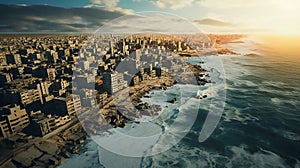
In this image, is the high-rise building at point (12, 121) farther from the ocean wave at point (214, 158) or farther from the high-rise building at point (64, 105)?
the ocean wave at point (214, 158)

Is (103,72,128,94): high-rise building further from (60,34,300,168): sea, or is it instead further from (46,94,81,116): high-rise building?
(46,94,81,116): high-rise building

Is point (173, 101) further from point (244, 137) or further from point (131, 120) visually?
point (244, 137)

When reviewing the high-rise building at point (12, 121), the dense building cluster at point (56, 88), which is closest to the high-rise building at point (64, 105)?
the dense building cluster at point (56, 88)

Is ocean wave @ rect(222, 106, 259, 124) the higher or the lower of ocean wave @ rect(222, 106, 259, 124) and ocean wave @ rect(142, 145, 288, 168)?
the higher

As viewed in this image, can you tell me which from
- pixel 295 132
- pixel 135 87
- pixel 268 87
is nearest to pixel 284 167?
pixel 295 132

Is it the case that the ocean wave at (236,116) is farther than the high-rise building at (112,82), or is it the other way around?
the high-rise building at (112,82)

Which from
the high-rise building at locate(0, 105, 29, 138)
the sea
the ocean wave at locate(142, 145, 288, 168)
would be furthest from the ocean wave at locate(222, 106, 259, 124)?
the high-rise building at locate(0, 105, 29, 138)

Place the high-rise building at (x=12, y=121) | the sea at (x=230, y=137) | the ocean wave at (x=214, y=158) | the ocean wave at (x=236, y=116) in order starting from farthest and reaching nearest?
the ocean wave at (x=236, y=116) → the high-rise building at (x=12, y=121) → the sea at (x=230, y=137) → the ocean wave at (x=214, y=158)

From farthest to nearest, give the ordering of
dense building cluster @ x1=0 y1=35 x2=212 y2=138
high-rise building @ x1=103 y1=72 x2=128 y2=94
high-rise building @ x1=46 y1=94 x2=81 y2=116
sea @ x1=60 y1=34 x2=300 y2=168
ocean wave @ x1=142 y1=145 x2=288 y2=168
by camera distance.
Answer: high-rise building @ x1=103 y1=72 x2=128 y2=94, high-rise building @ x1=46 y1=94 x2=81 y2=116, dense building cluster @ x1=0 y1=35 x2=212 y2=138, sea @ x1=60 y1=34 x2=300 y2=168, ocean wave @ x1=142 y1=145 x2=288 y2=168

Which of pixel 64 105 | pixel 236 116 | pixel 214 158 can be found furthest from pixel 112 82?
pixel 214 158

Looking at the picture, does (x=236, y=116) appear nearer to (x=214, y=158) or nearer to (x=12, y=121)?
(x=214, y=158)

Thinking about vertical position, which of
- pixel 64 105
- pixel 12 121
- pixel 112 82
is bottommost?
pixel 12 121
